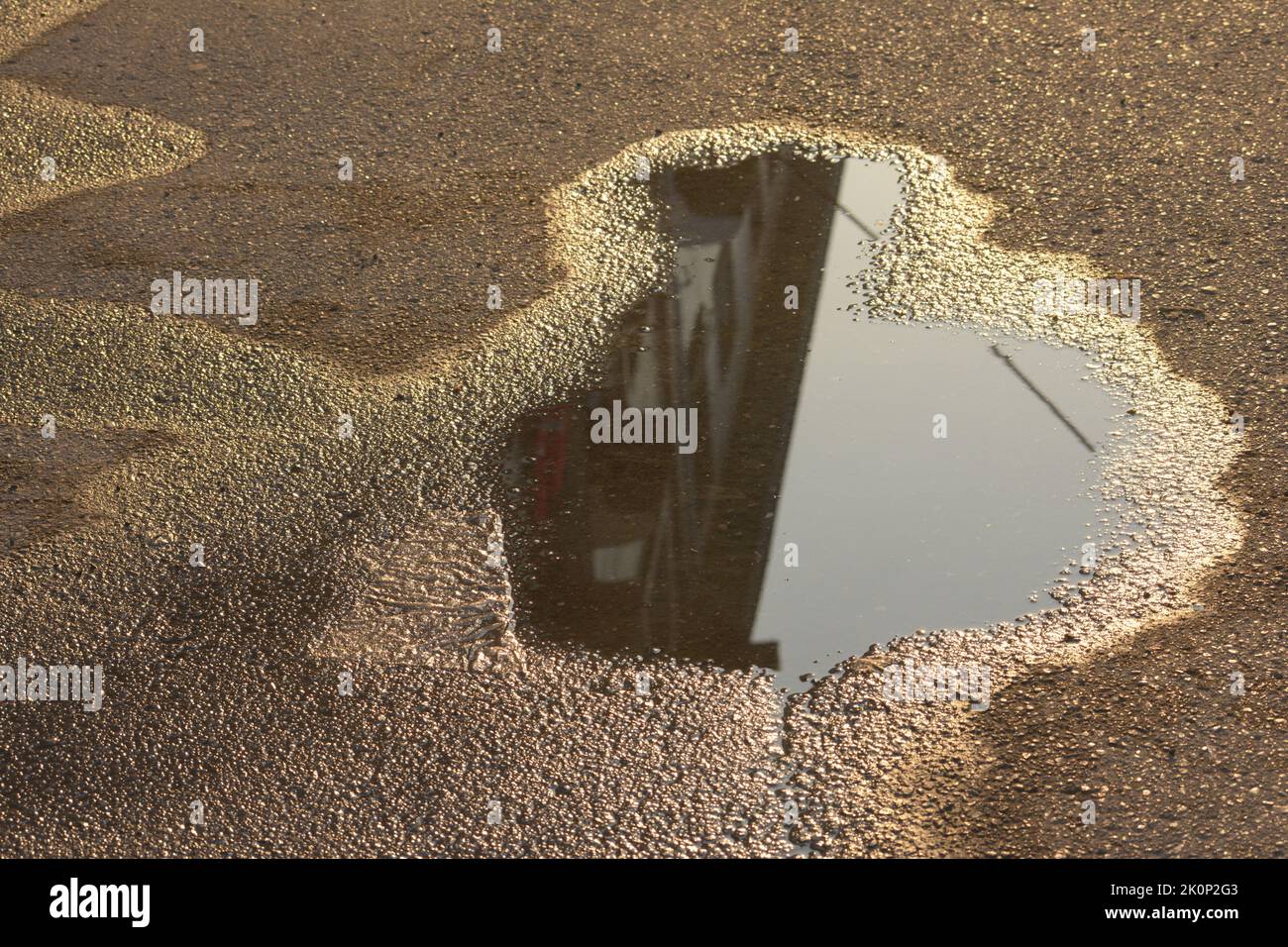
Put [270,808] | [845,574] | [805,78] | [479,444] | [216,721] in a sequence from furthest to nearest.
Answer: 1. [805,78]
2. [479,444]
3. [845,574]
4. [216,721]
5. [270,808]

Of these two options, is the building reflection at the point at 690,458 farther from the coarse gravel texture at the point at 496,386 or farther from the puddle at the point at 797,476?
the coarse gravel texture at the point at 496,386

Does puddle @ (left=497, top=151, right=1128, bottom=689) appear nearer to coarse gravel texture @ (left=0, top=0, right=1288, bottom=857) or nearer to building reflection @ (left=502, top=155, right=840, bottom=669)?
building reflection @ (left=502, top=155, right=840, bottom=669)

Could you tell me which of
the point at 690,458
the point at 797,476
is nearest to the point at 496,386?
the point at 690,458

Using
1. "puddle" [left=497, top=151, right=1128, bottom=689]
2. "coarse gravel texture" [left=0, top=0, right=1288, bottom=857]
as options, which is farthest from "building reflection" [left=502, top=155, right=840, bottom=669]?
"coarse gravel texture" [left=0, top=0, right=1288, bottom=857]

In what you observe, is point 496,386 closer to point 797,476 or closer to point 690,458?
point 690,458

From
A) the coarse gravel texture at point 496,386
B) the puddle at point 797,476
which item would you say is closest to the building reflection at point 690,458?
the puddle at point 797,476

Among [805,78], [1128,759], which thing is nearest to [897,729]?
[1128,759]
